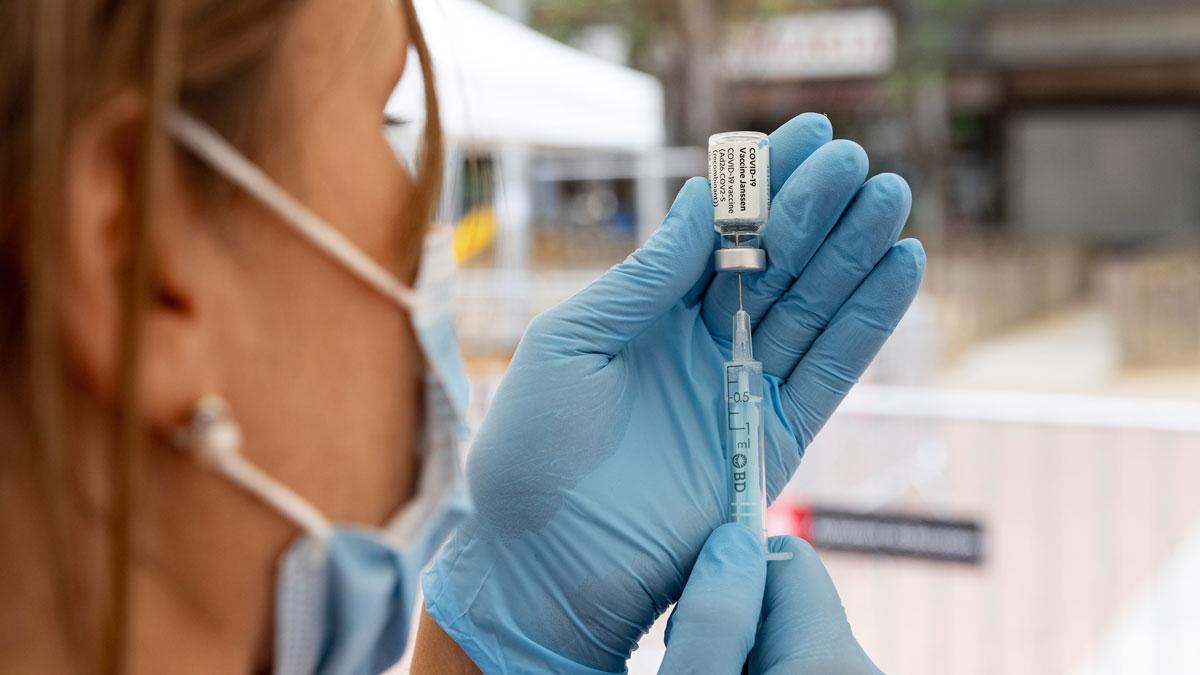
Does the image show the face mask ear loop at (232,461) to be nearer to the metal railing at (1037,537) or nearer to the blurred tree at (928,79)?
the metal railing at (1037,537)

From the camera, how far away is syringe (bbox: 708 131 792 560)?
1.28 m

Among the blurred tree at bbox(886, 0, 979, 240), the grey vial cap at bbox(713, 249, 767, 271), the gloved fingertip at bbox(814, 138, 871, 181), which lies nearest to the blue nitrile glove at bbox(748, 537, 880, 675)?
the grey vial cap at bbox(713, 249, 767, 271)

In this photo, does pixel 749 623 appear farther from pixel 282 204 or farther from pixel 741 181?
pixel 282 204

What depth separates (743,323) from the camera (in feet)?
4.30

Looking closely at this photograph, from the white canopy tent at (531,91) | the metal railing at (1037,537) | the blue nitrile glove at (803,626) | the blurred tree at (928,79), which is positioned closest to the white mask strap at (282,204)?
the blue nitrile glove at (803,626)

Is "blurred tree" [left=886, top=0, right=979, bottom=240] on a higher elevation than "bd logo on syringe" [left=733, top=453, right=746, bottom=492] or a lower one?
higher

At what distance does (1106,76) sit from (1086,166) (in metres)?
1.68

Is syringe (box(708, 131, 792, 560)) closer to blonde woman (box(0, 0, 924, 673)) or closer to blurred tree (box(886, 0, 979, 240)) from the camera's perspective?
blonde woman (box(0, 0, 924, 673))

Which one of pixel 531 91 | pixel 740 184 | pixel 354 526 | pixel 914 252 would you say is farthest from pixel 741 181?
pixel 531 91

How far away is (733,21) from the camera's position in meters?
13.2

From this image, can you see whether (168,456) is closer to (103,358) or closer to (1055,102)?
(103,358)

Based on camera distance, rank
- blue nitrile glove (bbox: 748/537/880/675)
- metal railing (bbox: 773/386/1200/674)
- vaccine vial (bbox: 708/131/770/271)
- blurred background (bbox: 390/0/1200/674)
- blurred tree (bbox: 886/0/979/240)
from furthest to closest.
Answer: blurred tree (bbox: 886/0/979/240) → blurred background (bbox: 390/0/1200/674) → metal railing (bbox: 773/386/1200/674) → vaccine vial (bbox: 708/131/770/271) → blue nitrile glove (bbox: 748/537/880/675)

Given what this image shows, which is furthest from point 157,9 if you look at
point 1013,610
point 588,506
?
point 1013,610

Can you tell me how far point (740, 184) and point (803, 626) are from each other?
49 cm
